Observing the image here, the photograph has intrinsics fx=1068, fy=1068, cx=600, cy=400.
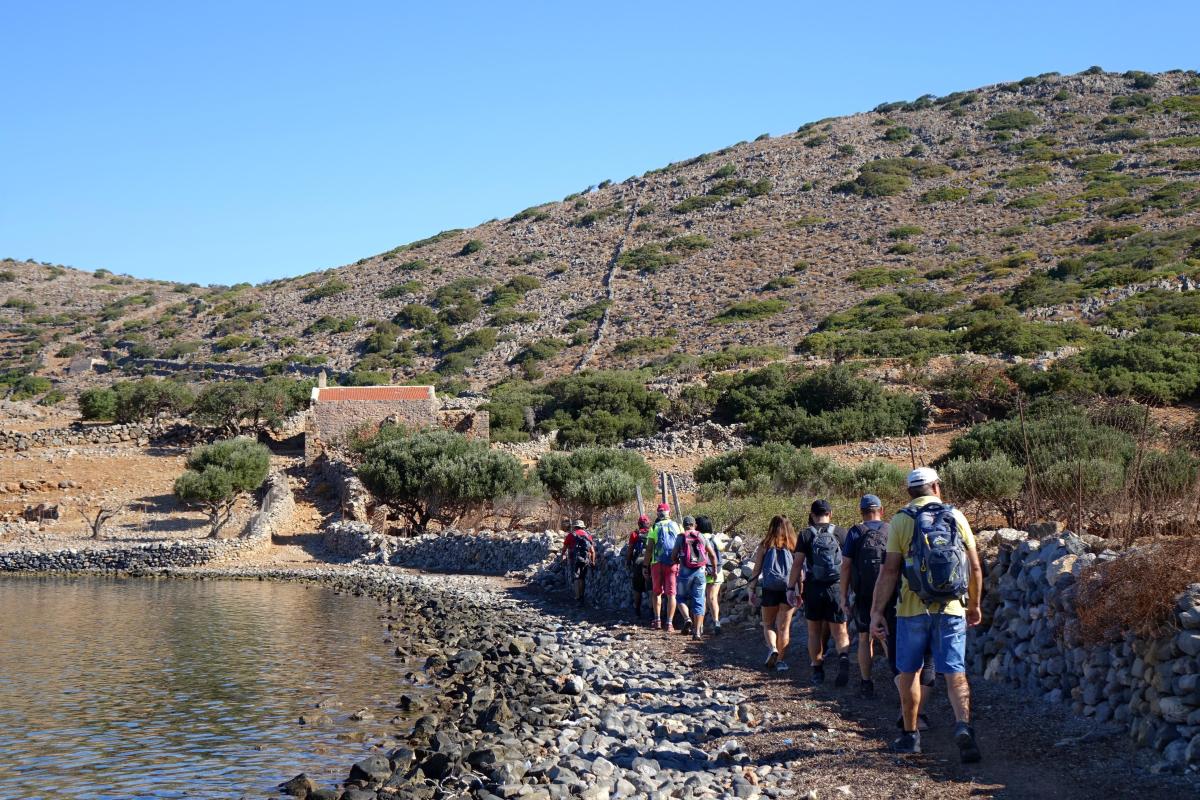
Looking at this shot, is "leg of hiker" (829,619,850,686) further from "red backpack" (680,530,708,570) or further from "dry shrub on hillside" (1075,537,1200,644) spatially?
"red backpack" (680,530,708,570)

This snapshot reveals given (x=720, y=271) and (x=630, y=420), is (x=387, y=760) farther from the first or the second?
(x=720, y=271)

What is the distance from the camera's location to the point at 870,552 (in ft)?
29.1

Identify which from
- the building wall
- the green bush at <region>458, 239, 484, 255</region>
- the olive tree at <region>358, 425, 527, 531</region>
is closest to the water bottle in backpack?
the olive tree at <region>358, 425, 527, 531</region>

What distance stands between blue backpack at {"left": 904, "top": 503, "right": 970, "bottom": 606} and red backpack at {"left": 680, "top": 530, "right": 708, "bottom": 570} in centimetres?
637

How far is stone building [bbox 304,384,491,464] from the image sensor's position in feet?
127

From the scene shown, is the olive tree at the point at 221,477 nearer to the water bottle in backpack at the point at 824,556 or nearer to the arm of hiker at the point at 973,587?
the water bottle in backpack at the point at 824,556

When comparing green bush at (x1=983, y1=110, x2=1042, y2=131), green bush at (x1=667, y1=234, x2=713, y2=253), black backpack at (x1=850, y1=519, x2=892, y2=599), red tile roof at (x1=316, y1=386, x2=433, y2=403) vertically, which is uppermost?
green bush at (x1=983, y1=110, x2=1042, y2=131)

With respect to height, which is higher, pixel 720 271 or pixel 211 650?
pixel 720 271

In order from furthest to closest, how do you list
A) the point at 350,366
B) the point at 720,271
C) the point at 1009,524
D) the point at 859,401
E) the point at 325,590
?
the point at 720,271 → the point at 350,366 → the point at 859,401 → the point at 325,590 → the point at 1009,524

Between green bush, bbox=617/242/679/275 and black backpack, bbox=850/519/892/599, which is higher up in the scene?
green bush, bbox=617/242/679/275

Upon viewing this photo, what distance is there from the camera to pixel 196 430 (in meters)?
42.4

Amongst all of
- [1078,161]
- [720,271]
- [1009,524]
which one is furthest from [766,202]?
[1009,524]

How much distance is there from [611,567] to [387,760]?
10143 millimetres

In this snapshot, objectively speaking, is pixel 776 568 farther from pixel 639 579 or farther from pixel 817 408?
pixel 817 408
